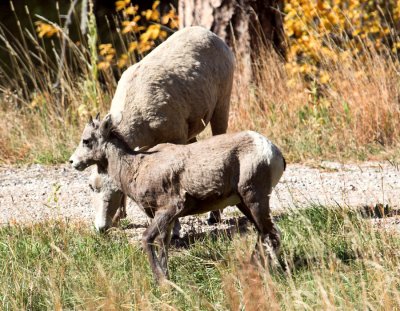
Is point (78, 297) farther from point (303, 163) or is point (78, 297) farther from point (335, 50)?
point (335, 50)

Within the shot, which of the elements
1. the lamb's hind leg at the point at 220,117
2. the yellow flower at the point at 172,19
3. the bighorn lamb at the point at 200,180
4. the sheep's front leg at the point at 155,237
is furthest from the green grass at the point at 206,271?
the yellow flower at the point at 172,19

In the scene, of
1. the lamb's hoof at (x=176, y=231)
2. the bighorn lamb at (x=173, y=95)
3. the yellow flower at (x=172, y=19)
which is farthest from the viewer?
the yellow flower at (x=172, y=19)

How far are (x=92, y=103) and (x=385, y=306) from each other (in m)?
6.72

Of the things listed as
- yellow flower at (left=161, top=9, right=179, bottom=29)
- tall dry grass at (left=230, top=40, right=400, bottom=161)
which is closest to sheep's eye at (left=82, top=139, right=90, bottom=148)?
tall dry grass at (left=230, top=40, right=400, bottom=161)

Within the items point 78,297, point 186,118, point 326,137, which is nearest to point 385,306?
point 78,297

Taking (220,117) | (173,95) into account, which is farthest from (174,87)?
(220,117)

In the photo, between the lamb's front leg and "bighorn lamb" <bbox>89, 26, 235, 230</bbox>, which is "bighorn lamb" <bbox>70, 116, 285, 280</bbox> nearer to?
the lamb's front leg

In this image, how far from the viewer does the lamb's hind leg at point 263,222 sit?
17.6 feet

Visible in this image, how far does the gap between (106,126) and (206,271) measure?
3.79 feet

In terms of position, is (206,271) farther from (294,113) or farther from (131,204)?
(294,113)

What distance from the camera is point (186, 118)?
720 cm

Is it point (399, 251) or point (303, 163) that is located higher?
point (399, 251)

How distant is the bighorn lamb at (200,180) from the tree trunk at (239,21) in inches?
185

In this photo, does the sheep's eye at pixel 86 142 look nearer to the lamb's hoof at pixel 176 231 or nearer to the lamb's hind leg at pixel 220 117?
the lamb's hoof at pixel 176 231
